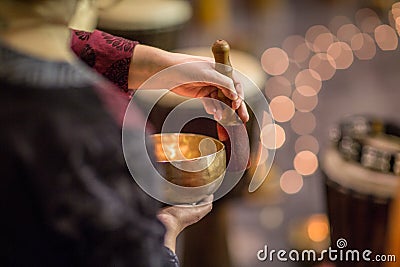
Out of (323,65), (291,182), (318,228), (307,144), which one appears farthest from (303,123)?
(318,228)

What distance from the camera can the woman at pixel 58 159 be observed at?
0.46 metres

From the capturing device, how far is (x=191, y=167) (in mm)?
562

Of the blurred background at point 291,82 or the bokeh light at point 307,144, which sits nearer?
the blurred background at point 291,82

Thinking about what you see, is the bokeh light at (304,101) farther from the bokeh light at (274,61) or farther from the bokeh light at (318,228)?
the bokeh light at (318,228)

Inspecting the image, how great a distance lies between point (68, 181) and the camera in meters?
0.47

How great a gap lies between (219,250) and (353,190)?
0.32 meters

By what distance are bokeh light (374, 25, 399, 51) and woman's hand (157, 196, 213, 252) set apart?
1805 millimetres

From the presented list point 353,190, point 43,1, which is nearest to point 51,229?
point 43,1

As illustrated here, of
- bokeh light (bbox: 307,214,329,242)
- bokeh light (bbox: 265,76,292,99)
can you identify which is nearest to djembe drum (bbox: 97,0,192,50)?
bokeh light (bbox: 307,214,329,242)

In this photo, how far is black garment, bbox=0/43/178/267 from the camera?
0.46 metres

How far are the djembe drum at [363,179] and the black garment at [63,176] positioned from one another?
18.6 inches

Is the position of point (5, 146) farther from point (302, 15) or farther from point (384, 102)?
point (302, 15)

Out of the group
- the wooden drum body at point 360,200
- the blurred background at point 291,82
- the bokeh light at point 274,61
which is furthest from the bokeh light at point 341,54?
the wooden drum body at point 360,200

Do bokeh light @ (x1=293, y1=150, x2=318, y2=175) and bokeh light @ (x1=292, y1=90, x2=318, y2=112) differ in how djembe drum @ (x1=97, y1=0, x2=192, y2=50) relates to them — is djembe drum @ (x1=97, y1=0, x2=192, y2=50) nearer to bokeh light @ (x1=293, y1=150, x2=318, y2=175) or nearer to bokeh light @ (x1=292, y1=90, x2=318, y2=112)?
bokeh light @ (x1=293, y1=150, x2=318, y2=175)
